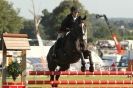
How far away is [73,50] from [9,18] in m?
59.7

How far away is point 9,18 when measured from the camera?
74.4m

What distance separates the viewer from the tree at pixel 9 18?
71.6 metres

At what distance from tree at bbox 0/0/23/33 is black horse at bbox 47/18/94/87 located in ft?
174

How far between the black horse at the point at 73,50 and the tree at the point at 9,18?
5315 cm

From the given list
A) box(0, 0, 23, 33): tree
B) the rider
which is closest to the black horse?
the rider

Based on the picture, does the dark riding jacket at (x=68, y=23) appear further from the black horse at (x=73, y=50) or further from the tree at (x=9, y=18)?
the tree at (x=9, y=18)

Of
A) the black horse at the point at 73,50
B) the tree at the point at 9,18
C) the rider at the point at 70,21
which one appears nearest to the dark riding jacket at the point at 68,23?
the rider at the point at 70,21

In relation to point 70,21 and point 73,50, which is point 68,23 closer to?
point 70,21

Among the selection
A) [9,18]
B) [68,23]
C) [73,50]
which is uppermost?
[9,18]

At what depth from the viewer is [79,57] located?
15.1 metres

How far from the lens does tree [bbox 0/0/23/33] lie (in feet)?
235

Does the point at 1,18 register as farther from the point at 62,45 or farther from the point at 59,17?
the point at 62,45

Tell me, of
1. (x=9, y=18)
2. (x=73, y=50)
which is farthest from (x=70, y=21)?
(x=9, y=18)

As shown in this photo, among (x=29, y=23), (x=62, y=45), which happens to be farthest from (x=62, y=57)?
(x=29, y=23)
